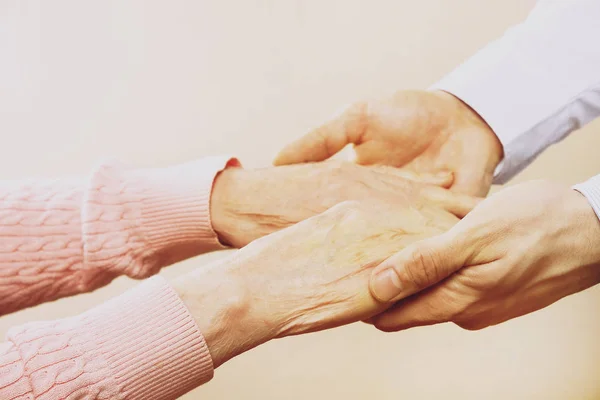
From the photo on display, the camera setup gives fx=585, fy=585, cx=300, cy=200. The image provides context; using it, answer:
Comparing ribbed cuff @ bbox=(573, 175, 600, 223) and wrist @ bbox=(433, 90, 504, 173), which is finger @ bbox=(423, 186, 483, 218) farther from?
ribbed cuff @ bbox=(573, 175, 600, 223)

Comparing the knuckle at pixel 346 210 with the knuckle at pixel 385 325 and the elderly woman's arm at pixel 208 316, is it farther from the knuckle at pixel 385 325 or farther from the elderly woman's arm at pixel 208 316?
the knuckle at pixel 385 325

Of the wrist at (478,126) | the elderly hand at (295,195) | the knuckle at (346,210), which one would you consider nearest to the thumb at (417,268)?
the knuckle at (346,210)

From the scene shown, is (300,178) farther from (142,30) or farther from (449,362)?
(449,362)

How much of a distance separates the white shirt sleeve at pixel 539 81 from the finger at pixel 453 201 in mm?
179

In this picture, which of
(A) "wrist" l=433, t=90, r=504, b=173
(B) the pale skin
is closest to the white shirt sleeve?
(A) "wrist" l=433, t=90, r=504, b=173

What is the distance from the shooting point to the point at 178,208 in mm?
1021

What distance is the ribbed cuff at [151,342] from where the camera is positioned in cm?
66

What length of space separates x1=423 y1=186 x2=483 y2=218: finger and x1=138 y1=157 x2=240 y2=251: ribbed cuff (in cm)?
40

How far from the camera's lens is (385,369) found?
4.81 feet

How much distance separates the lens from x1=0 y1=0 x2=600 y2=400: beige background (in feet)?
4.54

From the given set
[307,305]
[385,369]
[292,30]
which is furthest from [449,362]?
[292,30]

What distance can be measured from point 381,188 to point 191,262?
0.60 m

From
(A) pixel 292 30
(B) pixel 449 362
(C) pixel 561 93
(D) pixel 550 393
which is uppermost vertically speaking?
(A) pixel 292 30

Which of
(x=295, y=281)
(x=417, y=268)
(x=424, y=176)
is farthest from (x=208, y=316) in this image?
(x=424, y=176)
